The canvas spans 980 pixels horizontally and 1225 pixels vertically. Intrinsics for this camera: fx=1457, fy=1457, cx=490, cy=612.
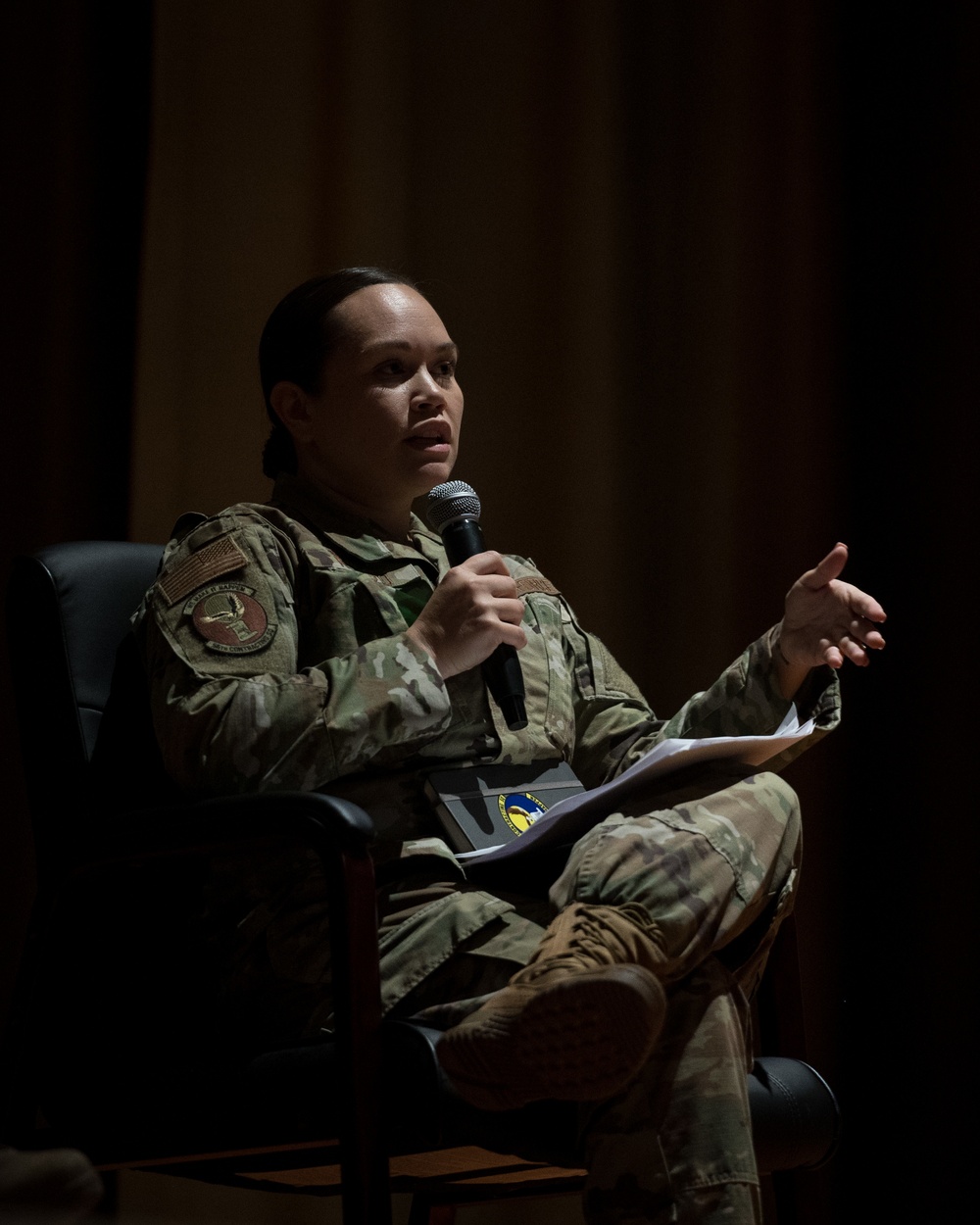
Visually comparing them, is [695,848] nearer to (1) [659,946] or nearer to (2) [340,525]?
(1) [659,946]

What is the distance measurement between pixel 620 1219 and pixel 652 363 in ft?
5.14

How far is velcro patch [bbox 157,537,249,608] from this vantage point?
1291 millimetres

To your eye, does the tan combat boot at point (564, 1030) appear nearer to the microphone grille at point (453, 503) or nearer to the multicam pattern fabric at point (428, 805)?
the multicam pattern fabric at point (428, 805)

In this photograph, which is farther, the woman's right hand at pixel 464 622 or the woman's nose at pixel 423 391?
the woman's nose at pixel 423 391

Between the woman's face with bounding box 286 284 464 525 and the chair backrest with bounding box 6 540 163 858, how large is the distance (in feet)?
0.94

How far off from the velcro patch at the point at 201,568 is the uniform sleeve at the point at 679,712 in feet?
1.44

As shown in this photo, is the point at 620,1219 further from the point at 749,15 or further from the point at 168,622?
the point at 749,15

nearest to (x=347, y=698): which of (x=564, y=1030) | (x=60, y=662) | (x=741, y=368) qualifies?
(x=60, y=662)

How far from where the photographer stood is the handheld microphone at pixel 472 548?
4.29 ft

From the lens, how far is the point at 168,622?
4.17 ft

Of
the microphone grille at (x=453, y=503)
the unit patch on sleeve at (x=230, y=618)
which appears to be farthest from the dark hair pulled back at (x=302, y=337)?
the unit patch on sleeve at (x=230, y=618)

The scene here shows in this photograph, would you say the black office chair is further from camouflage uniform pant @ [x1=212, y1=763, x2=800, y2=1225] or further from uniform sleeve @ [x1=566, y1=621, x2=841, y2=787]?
uniform sleeve @ [x1=566, y1=621, x2=841, y2=787]

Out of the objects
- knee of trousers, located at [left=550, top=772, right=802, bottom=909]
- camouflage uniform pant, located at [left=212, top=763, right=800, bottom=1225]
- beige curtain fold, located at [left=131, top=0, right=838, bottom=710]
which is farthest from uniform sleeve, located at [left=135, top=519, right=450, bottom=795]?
beige curtain fold, located at [left=131, top=0, right=838, bottom=710]

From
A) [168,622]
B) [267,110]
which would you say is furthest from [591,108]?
[168,622]
